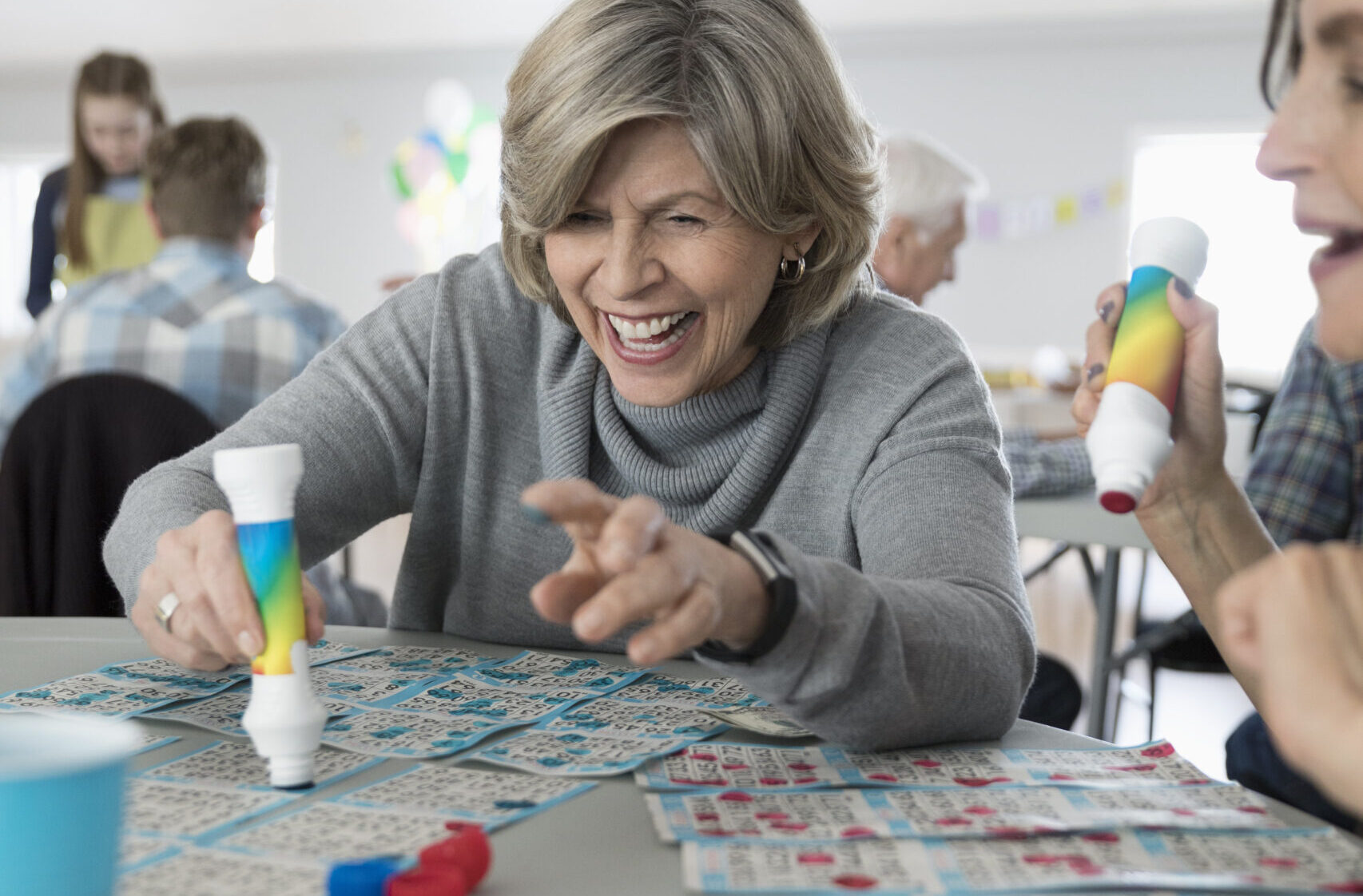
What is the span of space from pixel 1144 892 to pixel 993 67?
867cm

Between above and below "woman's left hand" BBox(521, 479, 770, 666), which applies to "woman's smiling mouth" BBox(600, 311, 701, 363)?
above

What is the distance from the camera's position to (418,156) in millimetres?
8281

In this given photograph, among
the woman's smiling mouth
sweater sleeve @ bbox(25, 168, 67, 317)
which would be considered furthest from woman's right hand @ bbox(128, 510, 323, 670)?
sweater sleeve @ bbox(25, 168, 67, 317)

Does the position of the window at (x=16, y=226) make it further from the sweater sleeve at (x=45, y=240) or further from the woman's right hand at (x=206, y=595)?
the woman's right hand at (x=206, y=595)

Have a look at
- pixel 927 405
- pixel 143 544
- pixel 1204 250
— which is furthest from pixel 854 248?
pixel 143 544

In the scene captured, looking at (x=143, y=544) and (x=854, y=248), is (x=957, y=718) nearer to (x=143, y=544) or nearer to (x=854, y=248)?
(x=854, y=248)

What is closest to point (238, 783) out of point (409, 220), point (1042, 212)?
point (1042, 212)

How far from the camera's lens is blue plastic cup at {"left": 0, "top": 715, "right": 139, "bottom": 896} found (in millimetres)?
521

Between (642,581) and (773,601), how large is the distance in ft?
0.36

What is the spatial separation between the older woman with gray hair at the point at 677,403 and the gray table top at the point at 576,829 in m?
0.06

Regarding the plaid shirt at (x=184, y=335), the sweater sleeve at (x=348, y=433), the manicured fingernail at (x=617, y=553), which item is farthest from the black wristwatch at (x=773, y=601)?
the plaid shirt at (x=184, y=335)

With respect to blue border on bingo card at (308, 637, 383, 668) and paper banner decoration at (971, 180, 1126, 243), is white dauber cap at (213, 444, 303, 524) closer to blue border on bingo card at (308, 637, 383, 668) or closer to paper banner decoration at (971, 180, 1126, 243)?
blue border on bingo card at (308, 637, 383, 668)

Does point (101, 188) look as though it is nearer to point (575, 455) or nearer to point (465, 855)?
point (575, 455)

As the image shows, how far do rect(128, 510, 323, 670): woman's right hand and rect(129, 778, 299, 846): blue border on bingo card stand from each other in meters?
0.09
